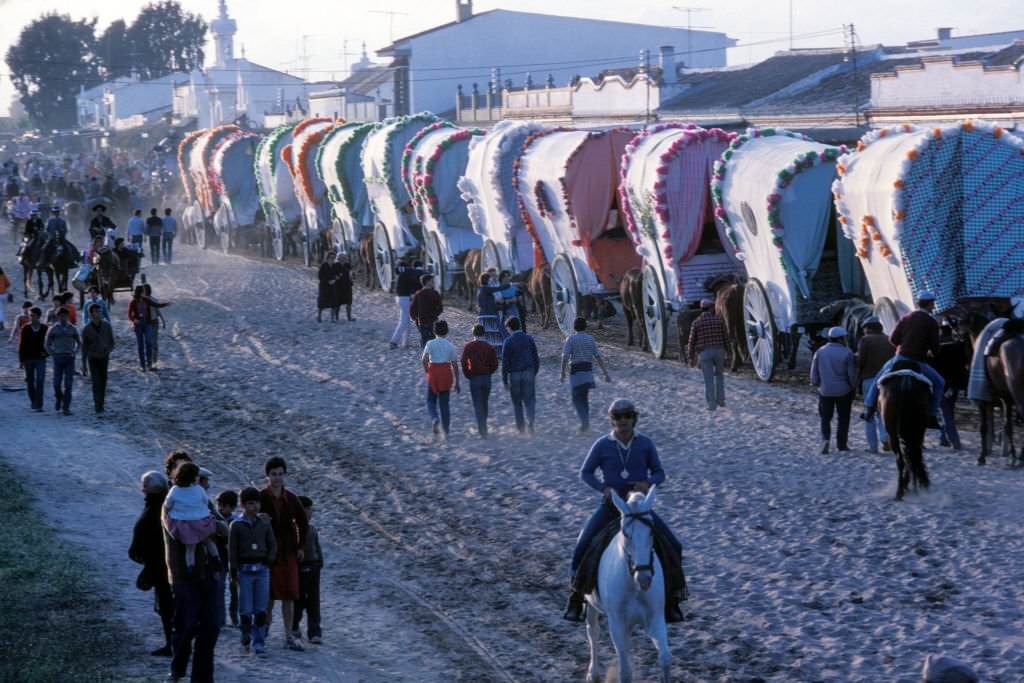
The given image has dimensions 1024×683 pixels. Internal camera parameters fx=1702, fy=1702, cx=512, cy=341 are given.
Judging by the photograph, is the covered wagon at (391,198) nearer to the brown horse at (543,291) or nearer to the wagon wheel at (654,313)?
the brown horse at (543,291)

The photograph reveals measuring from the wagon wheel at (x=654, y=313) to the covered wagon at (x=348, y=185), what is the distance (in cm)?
1377

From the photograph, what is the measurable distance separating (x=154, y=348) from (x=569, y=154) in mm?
6892

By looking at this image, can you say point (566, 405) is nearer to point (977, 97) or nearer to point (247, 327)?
point (247, 327)

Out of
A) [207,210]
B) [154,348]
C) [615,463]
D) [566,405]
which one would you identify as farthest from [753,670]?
[207,210]

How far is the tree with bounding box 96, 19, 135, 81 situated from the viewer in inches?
6004

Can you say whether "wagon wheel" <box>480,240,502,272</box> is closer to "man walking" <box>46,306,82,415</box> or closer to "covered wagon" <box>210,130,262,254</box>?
"man walking" <box>46,306,82,415</box>

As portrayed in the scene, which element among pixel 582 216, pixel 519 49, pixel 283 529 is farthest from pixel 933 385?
pixel 519 49

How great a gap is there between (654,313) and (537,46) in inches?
2176

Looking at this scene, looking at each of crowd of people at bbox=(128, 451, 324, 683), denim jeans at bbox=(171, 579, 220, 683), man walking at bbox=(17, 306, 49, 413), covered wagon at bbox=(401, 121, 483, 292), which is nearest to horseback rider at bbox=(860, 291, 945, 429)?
crowd of people at bbox=(128, 451, 324, 683)

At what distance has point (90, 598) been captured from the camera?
12344 millimetres

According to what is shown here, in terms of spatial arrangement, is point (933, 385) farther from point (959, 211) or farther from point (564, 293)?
point (564, 293)

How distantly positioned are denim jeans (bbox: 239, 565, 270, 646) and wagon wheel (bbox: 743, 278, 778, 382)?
11621 mm

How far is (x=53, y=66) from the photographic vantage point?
479ft

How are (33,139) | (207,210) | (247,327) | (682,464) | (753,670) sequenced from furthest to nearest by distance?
(33,139)
(207,210)
(247,327)
(682,464)
(753,670)
